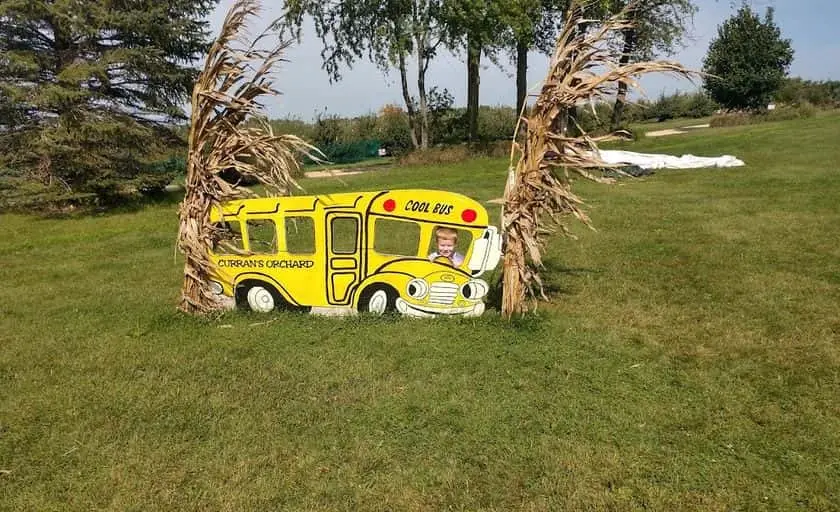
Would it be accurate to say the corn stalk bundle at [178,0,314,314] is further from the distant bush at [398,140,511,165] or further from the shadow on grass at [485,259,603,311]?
the distant bush at [398,140,511,165]

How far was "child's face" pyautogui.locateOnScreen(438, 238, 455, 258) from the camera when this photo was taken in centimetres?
737

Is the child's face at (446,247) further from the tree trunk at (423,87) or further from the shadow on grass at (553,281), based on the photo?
the tree trunk at (423,87)

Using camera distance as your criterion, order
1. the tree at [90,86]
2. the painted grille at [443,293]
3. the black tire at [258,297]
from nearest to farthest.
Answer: the painted grille at [443,293] < the black tire at [258,297] < the tree at [90,86]

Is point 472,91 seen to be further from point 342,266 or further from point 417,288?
point 417,288

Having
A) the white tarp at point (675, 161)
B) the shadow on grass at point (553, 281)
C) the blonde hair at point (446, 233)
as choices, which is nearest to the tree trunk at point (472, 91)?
the white tarp at point (675, 161)

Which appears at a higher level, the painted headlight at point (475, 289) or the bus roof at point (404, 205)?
the bus roof at point (404, 205)

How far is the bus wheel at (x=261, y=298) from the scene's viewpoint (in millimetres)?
7855

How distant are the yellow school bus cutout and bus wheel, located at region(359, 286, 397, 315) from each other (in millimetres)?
12

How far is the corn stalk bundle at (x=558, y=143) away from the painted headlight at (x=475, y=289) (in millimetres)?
311

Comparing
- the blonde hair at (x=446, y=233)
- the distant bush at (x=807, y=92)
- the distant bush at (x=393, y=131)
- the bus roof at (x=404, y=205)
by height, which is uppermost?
the distant bush at (x=807, y=92)

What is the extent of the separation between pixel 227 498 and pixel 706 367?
4597 millimetres

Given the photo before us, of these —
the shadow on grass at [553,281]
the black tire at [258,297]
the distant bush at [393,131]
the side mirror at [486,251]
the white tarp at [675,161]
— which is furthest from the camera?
the distant bush at [393,131]

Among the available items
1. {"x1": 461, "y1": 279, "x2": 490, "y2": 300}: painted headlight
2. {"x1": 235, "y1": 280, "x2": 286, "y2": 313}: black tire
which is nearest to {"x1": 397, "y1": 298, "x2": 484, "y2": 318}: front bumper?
{"x1": 461, "y1": 279, "x2": 490, "y2": 300}: painted headlight

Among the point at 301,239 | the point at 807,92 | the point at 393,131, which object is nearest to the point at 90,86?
the point at 301,239
